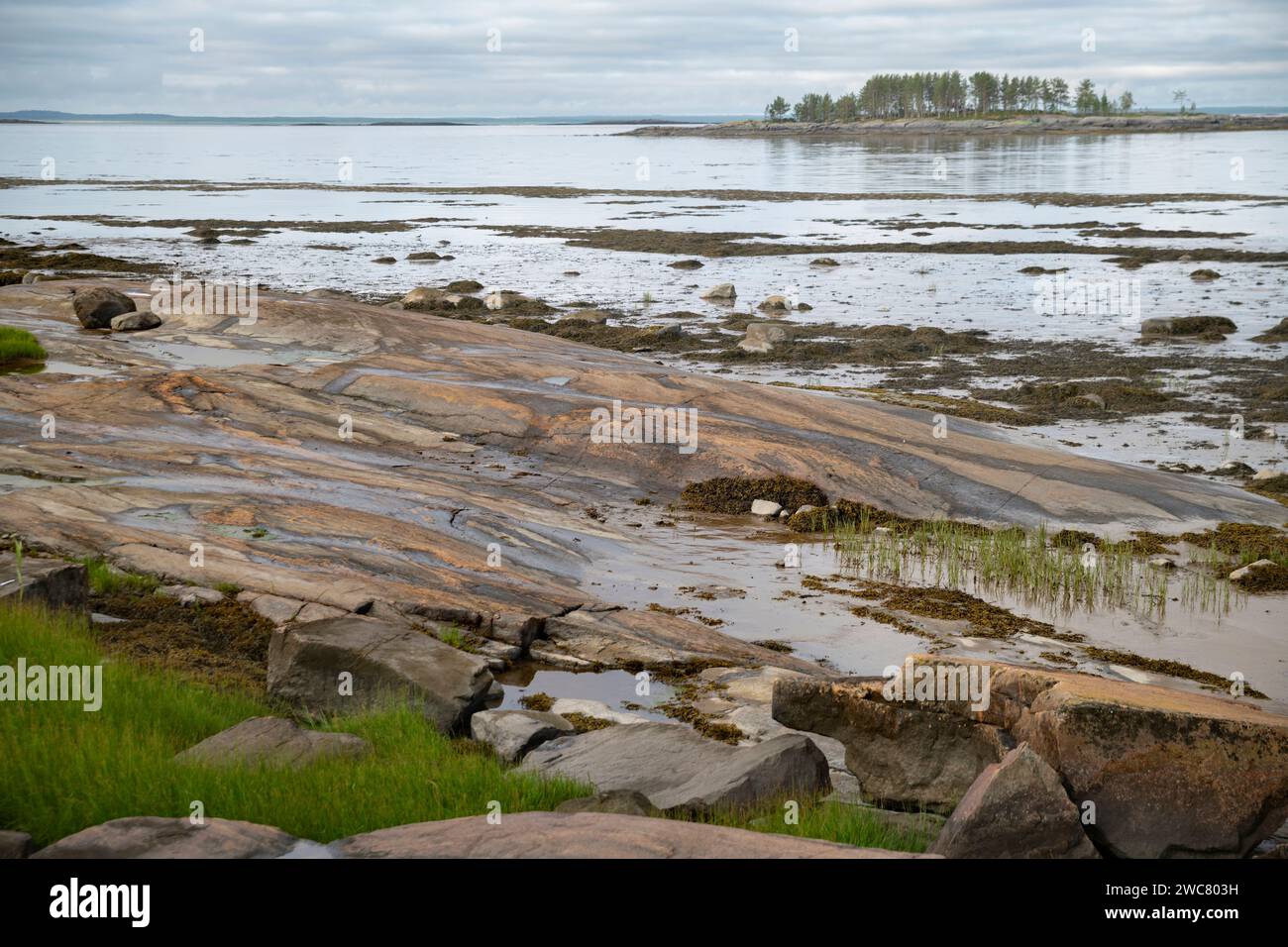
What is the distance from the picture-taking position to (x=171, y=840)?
214 inches

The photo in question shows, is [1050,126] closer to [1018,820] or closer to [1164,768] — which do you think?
[1164,768]

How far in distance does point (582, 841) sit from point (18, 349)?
1554cm

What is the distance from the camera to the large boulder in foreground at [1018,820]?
242 inches

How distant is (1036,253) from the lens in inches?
1774

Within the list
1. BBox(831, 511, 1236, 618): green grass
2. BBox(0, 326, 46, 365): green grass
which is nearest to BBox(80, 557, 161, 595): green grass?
BBox(831, 511, 1236, 618): green grass

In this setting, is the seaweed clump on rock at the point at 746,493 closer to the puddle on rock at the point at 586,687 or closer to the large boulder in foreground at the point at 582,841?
the puddle on rock at the point at 586,687

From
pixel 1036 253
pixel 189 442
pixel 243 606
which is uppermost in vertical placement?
pixel 1036 253

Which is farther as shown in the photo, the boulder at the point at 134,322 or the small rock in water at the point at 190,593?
the boulder at the point at 134,322

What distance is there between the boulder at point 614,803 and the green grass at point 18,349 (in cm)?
1411

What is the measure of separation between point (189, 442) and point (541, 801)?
28.4 feet

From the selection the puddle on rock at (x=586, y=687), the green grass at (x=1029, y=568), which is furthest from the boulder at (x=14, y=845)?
the green grass at (x=1029, y=568)

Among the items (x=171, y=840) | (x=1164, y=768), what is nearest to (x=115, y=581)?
(x=171, y=840)
